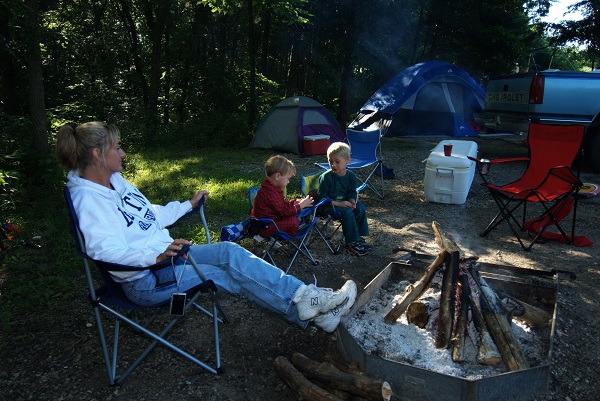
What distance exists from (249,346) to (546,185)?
345cm

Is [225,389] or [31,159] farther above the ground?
[31,159]

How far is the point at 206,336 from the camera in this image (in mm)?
2807

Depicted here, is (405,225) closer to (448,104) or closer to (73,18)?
(448,104)

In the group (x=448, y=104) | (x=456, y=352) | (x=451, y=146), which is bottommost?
(x=456, y=352)

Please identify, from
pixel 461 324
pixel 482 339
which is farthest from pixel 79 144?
pixel 482 339

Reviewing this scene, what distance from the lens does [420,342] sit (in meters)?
2.51

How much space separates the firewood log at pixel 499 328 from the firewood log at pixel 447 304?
0.61 ft

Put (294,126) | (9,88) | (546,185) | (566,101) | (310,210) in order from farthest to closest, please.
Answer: (294,126) → (9,88) → (566,101) → (546,185) → (310,210)

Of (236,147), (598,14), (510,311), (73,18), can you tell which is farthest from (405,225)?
(73,18)

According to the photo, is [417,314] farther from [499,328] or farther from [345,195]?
[345,195]

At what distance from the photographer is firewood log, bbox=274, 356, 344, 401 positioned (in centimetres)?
202

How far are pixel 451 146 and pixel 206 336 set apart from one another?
3988 mm

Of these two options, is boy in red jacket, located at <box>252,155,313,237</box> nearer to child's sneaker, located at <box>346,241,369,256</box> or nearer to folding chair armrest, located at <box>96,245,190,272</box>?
child's sneaker, located at <box>346,241,369,256</box>

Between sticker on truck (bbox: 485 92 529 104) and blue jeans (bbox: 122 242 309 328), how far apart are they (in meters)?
6.23
